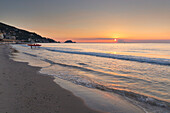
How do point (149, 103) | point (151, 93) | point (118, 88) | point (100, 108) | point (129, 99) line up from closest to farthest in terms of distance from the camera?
point (100, 108) < point (149, 103) < point (129, 99) < point (151, 93) < point (118, 88)

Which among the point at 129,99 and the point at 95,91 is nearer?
the point at 129,99

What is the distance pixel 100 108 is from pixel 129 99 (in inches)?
73.2

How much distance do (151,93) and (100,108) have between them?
3.47m

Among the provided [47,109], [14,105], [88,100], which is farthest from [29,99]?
[88,100]

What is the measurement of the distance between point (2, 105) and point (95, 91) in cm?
443

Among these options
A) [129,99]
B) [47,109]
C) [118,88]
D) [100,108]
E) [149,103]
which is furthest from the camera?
[118,88]

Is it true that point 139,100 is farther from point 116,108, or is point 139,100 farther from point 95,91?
point 95,91

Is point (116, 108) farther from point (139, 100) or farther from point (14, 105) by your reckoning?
point (14, 105)

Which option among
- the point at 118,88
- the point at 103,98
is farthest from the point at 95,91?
the point at 118,88

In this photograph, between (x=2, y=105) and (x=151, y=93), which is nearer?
(x=2, y=105)

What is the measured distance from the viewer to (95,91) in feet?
21.1

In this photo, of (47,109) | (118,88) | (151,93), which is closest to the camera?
(47,109)

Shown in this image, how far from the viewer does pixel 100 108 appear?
451 centimetres

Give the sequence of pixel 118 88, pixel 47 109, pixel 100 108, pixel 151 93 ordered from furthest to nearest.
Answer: pixel 118 88
pixel 151 93
pixel 100 108
pixel 47 109
